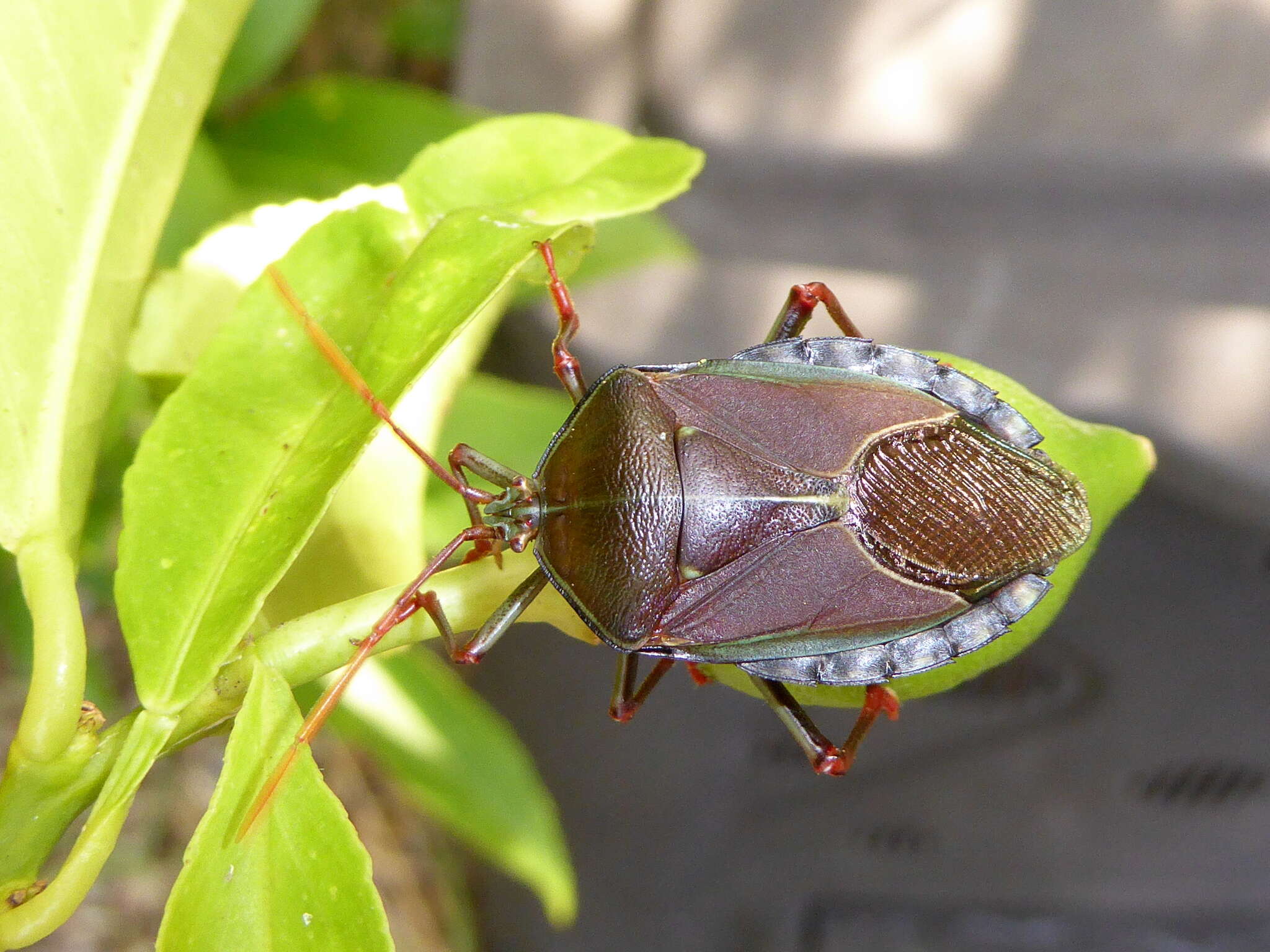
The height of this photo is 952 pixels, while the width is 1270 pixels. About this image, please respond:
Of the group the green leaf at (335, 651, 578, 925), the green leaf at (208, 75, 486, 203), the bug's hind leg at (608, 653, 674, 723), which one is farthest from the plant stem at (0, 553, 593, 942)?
the green leaf at (208, 75, 486, 203)

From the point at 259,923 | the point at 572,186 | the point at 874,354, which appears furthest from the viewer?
the point at 874,354

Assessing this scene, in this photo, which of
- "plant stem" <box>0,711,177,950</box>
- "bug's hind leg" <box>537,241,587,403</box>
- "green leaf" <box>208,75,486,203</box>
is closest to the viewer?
"plant stem" <box>0,711,177,950</box>

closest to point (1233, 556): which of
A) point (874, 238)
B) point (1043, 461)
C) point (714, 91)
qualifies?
point (874, 238)

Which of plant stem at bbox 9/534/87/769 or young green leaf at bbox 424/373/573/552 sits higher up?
plant stem at bbox 9/534/87/769

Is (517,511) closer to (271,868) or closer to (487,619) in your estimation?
(487,619)

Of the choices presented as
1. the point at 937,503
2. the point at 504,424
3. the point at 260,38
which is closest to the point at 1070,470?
the point at 937,503

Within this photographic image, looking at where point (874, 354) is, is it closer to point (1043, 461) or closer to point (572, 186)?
point (1043, 461)

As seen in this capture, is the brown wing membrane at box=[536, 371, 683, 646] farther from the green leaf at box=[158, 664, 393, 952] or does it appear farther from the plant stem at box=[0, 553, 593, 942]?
the green leaf at box=[158, 664, 393, 952]
